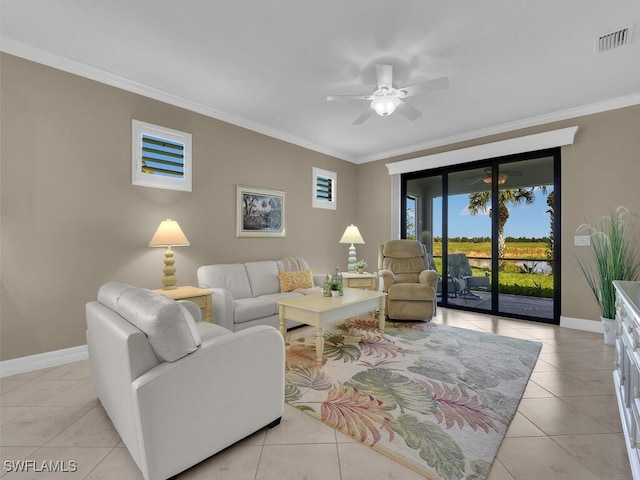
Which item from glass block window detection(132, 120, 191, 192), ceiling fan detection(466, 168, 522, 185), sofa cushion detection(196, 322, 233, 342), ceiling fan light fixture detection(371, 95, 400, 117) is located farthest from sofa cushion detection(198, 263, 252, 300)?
ceiling fan detection(466, 168, 522, 185)

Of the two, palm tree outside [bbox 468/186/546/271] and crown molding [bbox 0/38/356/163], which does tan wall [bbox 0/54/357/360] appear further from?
palm tree outside [bbox 468/186/546/271]

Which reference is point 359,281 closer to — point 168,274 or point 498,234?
point 498,234

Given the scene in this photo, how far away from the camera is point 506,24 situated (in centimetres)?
237

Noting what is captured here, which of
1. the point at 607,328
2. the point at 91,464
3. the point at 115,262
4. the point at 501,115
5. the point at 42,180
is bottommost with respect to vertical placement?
the point at 91,464

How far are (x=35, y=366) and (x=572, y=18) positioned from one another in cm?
527

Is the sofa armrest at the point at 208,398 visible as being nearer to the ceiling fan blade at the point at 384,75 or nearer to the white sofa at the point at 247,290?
the white sofa at the point at 247,290

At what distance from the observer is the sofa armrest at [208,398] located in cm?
137

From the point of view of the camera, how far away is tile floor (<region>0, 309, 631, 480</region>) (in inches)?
60.5

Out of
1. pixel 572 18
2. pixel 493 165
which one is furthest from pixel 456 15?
pixel 493 165

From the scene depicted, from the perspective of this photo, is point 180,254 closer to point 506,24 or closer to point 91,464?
point 91,464

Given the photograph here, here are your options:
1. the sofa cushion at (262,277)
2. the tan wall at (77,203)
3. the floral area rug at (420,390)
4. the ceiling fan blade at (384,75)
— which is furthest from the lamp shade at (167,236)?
the ceiling fan blade at (384,75)

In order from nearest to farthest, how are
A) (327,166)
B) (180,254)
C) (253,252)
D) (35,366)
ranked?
(35,366), (180,254), (253,252), (327,166)

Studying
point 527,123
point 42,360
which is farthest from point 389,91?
point 42,360

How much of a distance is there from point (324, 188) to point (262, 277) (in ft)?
7.68
